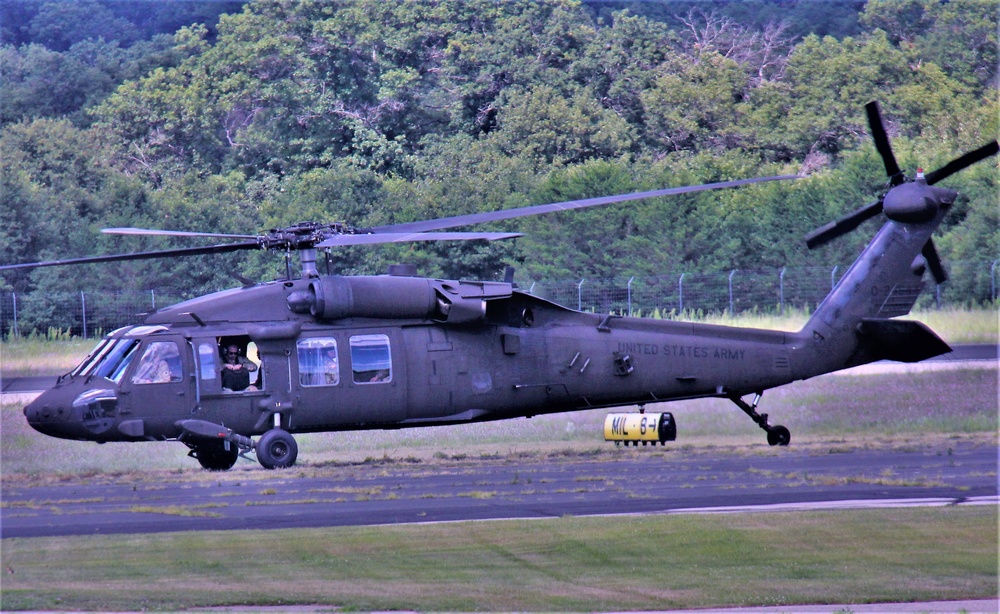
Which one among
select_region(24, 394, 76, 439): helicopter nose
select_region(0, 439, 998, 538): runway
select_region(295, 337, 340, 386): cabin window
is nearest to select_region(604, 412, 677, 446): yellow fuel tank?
select_region(0, 439, 998, 538): runway

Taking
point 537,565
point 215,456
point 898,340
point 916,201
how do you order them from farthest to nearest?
point 898,340 → point 916,201 → point 215,456 → point 537,565

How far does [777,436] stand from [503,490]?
241 inches

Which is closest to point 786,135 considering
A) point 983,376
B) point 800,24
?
point 800,24

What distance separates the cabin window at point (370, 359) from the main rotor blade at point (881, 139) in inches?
308

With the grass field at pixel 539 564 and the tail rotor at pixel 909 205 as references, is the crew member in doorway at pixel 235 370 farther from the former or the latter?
the tail rotor at pixel 909 205

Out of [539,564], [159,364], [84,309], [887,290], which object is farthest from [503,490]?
[84,309]

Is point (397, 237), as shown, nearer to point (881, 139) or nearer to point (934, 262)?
point (881, 139)

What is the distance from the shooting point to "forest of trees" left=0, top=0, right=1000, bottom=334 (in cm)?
3731

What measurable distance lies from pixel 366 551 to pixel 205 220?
92.8 ft

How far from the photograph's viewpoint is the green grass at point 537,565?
10445mm

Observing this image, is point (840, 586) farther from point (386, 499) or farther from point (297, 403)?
point (297, 403)

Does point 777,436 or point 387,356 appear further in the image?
point 777,436

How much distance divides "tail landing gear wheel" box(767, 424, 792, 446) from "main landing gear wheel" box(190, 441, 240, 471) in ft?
29.7

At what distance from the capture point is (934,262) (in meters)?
19.2
